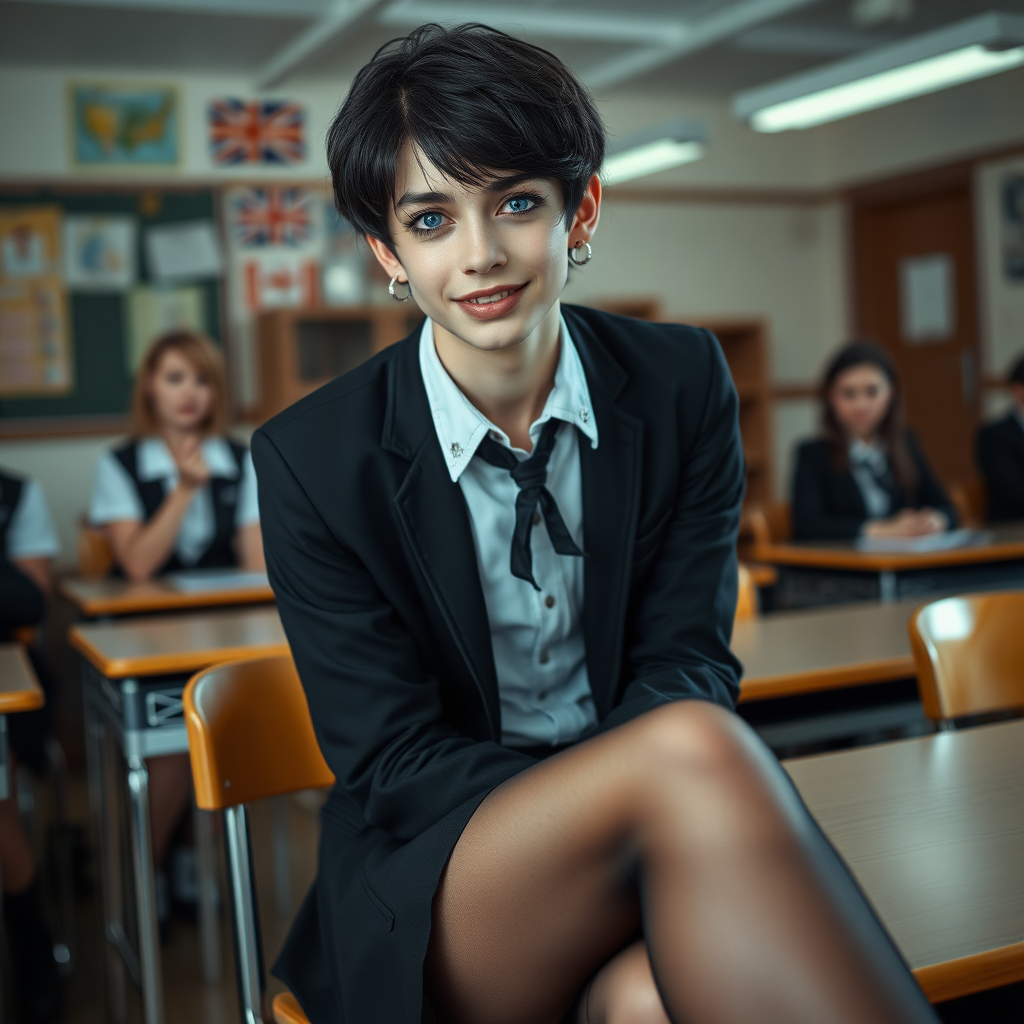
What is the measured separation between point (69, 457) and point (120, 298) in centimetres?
70

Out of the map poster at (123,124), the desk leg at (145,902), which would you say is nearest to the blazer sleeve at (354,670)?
the desk leg at (145,902)

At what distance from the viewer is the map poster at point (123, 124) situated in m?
4.99

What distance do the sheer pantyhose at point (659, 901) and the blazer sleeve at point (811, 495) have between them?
3.33 meters

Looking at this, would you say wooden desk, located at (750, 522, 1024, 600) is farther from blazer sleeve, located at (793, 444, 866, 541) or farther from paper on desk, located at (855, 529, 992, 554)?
blazer sleeve, located at (793, 444, 866, 541)

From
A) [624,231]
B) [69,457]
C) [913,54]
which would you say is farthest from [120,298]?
[913,54]

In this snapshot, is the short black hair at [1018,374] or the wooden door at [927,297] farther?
the wooden door at [927,297]

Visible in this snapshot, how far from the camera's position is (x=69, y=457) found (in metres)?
5.00

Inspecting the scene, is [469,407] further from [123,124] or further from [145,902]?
[123,124]

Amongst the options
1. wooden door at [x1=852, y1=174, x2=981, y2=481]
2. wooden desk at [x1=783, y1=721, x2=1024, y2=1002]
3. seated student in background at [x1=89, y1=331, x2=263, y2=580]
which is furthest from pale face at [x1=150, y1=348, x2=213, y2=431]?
wooden door at [x1=852, y1=174, x2=981, y2=481]

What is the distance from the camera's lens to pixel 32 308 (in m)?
4.93

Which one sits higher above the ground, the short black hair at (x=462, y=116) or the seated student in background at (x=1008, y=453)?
the short black hair at (x=462, y=116)

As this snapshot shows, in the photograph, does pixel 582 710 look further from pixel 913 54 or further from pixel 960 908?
pixel 913 54

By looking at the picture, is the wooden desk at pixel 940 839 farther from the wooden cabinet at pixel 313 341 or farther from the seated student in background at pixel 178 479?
the wooden cabinet at pixel 313 341

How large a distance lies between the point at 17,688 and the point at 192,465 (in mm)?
1615
